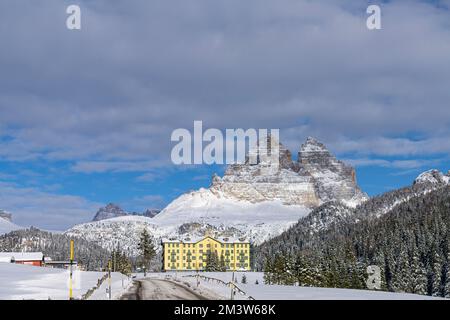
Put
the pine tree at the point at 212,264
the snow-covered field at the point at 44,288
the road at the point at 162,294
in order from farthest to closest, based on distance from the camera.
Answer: the pine tree at the point at 212,264
the road at the point at 162,294
the snow-covered field at the point at 44,288

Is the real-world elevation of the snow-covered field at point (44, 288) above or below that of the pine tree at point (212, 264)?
above

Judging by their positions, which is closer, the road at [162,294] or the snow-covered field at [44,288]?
the snow-covered field at [44,288]

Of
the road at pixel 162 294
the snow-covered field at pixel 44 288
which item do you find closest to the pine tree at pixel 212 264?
the snow-covered field at pixel 44 288

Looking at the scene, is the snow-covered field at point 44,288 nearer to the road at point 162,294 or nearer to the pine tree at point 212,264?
the road at point 162,294

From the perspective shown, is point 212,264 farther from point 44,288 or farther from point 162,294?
point 162,294

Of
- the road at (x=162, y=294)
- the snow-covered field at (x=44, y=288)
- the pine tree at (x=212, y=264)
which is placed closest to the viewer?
the snow-covered field at (x=44, y=288)

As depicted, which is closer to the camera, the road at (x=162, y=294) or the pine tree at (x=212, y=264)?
the road at (x=162, y=294)

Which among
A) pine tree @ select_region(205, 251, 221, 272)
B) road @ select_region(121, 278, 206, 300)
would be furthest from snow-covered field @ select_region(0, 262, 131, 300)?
pine tree @ select_region(205, 251, 221, 272)
